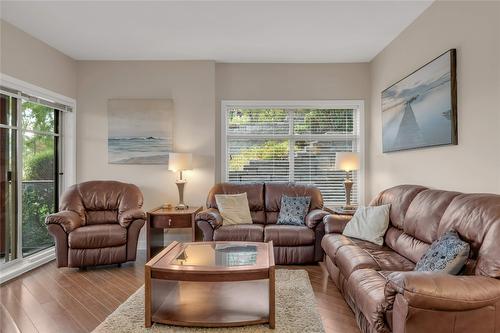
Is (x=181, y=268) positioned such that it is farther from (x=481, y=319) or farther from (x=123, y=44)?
(x=123, y=44)

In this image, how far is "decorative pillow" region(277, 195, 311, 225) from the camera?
4.39 meters

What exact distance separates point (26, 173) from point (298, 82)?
3.92 metres

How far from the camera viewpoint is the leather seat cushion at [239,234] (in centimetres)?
404

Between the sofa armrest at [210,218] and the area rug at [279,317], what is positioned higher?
the sofa armrest at [210,218]

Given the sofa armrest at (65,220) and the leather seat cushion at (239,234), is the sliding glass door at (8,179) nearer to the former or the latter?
the sofa armrest at (65,220)

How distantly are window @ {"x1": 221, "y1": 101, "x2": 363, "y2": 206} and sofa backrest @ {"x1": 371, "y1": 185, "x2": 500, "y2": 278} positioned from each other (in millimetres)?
1559

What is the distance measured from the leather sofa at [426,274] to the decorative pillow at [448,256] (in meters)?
0.09

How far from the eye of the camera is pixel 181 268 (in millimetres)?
2473

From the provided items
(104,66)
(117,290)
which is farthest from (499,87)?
(104,66)

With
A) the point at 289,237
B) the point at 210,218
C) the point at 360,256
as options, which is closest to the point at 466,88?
the point at 360,256

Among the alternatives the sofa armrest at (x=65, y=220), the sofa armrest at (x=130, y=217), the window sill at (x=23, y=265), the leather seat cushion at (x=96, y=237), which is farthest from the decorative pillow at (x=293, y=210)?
the window sill at (x=23, y=265)

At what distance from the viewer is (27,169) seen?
165 inches

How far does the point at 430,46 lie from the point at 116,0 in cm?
314

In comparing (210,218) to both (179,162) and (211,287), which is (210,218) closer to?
(179,162)
